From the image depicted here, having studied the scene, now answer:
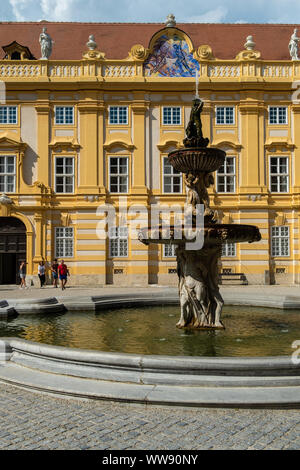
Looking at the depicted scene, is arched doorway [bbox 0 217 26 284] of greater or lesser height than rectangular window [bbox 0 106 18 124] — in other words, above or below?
below

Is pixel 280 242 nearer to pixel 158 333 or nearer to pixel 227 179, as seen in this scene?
pixel 227 179

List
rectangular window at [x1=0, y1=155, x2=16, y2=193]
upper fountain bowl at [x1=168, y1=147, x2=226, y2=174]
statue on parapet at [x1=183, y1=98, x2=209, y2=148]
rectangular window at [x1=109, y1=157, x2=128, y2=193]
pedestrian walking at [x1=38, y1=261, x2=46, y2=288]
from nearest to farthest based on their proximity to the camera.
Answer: upper fountain bowl at [x1=168, y1=147, x2=226, y2=174], statue on parapet at [x1=183, y1=98, x2=209, y2=148], pedestrian walking at [x1=38, y1=261, x2=46, y2=288], rectangular window at [x1=0, y1=155, x2=16, y2=193], rectangular window at [x1=109, y1=157, x2=128, y2=193]

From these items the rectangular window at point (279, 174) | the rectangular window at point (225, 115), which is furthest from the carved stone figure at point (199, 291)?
the rectangular window at point (225, 115)

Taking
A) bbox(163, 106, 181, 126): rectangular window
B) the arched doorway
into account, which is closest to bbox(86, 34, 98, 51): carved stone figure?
bbox(163, 106, 181, 126): rectangular window

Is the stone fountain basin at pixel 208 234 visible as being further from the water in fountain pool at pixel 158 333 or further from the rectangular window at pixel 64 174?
the rectangular window at pixel 64 174

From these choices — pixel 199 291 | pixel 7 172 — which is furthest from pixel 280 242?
pixel 199 291

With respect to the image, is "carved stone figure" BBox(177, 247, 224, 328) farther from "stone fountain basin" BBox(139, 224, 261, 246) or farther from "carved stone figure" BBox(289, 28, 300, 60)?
"carved stone figure" BBox(289, 28, 300, 60)

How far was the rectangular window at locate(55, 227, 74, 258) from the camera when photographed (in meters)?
27.0

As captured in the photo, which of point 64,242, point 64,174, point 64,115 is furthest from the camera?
point 64,115

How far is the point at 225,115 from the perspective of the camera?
27.5 meters

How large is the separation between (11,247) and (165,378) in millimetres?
21991

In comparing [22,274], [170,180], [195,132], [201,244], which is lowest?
[22,274]

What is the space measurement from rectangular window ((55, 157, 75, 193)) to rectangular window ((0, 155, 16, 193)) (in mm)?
2354

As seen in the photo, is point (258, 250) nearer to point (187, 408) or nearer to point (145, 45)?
point (145, 45)
